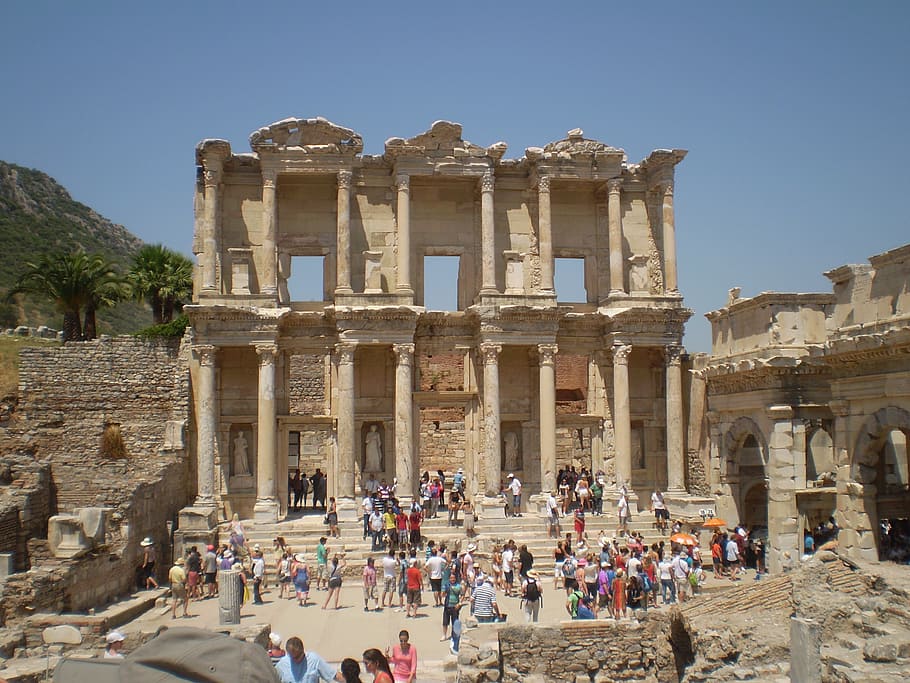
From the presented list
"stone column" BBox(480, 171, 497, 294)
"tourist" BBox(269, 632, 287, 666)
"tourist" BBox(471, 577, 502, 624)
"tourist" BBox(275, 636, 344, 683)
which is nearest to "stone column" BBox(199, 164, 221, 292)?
"stone column" BBox(480, 171, 497, 294)

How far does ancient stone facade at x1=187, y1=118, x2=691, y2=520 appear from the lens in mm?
27219

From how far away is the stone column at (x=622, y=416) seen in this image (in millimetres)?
27844

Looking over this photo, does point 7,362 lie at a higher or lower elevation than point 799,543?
higher

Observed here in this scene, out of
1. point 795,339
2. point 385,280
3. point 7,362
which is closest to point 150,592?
point 385,280

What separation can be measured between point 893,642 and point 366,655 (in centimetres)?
766

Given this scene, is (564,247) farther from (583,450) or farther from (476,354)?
(583,450)

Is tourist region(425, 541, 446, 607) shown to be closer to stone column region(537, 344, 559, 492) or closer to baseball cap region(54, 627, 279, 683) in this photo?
stone column region(537, 344, 559, 492)

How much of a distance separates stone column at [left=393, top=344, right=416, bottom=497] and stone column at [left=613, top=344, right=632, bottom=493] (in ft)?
20.8

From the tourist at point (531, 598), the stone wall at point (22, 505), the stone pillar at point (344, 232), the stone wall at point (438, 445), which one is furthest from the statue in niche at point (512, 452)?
the stone wall at point (22, 505)

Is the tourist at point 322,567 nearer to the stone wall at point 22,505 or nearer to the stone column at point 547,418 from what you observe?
the stone wall at point 22,505

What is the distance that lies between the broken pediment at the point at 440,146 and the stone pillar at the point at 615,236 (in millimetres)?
3652

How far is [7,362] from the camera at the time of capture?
37.5m

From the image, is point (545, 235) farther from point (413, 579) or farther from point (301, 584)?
point (301, 584)

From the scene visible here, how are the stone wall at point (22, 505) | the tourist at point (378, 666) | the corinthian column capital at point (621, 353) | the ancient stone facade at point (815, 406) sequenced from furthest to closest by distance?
the corinthian column capital at point (621, 353)
the stone wall at point (22, 505)
the ancient stone facade at point (815, 406)
the tourist at point (378, 666)
